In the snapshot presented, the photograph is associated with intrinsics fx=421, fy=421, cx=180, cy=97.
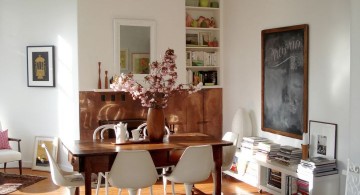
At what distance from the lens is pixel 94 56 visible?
19.7ft

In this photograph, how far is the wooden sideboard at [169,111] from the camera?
6002mm

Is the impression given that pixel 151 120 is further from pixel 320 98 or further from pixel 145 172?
pixel 320 98

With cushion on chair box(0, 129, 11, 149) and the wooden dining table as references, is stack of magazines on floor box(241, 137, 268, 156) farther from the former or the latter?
cushion on chair box(0, 129, 11, 149)

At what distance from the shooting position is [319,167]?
446cm

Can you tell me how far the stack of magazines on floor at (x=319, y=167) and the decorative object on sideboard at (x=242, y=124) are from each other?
1497 millimetres

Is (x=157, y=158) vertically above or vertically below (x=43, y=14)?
below

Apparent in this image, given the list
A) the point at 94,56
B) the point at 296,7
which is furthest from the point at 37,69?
the point at 296,7

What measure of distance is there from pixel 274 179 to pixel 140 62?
2.55 meters

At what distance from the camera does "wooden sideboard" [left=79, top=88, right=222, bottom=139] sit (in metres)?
6.00

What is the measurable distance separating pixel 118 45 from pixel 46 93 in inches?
62.8

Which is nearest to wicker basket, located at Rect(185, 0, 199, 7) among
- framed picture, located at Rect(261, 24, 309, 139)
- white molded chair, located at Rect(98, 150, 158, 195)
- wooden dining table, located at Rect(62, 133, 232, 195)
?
framed picture, located at Rect(261, 24, 309, 139)

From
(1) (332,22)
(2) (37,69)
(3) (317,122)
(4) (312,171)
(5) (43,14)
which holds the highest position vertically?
(5) (43,14)

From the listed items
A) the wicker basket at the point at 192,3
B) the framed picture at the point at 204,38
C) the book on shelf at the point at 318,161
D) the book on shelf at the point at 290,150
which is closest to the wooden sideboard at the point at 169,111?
the framed picture at the point at 204,38

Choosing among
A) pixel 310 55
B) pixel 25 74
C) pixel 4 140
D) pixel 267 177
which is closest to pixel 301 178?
pixel 267 177
